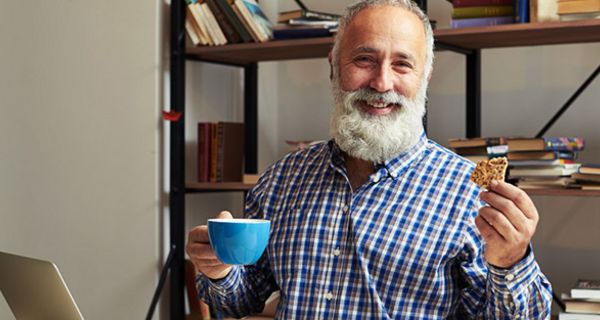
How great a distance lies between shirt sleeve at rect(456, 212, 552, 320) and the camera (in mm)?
1466

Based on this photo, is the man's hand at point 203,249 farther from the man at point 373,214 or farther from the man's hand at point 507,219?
the man's hand at point 507,219

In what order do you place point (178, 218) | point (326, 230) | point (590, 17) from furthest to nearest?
1. point (178, 218)
2. point (590, 17)
3. point (326, 230)

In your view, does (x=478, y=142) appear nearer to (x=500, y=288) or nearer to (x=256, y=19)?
(x=256, y=19)

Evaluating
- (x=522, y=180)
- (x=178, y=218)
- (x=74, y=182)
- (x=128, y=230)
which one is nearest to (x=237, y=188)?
(x=178, y=218)

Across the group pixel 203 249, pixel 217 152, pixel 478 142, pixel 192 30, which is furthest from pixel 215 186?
pixel 203 249

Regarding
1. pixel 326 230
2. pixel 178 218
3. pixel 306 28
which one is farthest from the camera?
pixel 178 218

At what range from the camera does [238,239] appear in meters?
1.33

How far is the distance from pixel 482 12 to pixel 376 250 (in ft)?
3.61

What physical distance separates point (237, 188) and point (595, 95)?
3.88 feet

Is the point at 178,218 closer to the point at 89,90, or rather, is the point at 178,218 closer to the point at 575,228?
the point at 89,90

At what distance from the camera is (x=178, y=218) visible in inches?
118

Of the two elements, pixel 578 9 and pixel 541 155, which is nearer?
pixel 578 9

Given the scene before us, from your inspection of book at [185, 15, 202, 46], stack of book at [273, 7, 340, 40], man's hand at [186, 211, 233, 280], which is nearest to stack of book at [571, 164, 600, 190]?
stack of book at [273, 7, 340, 40]

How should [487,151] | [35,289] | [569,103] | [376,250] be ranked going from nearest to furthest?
1. [35,289]
2. [376,250]
3. [487,151]
4. [569,103]
